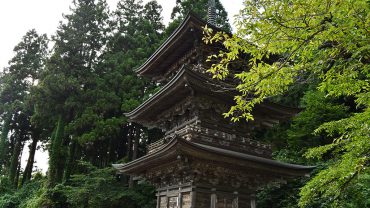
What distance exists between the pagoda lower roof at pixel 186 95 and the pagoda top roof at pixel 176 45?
1.97 metres

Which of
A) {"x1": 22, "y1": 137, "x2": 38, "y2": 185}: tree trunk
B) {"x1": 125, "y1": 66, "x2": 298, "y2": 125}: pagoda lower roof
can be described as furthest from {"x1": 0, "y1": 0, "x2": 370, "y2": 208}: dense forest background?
{"x1": 125, "y1": 66, "x2": 298, "y2": 125}: pagoda lower roof

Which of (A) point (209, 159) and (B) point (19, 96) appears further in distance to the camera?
(B) point (19, 96)

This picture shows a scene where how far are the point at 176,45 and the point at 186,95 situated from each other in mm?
2357

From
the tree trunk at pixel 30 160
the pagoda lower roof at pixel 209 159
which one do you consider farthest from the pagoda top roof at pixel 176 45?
the tree trunk at pixel 30 160

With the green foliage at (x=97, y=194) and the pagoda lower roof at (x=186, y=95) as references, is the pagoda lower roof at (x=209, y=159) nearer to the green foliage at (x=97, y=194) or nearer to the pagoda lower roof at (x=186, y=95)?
the pagoda lower roof at (x=186, y=95)

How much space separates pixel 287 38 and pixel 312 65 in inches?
24.4

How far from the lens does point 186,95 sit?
1123cm

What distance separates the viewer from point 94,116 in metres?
19.7

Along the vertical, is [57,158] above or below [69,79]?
below

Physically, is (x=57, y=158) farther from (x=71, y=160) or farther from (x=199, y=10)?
(x=199, y=10)

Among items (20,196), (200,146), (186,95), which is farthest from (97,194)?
(20,196)

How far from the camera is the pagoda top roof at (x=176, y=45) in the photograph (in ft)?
36.1

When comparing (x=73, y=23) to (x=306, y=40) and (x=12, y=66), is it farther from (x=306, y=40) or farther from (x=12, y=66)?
(x=306, y=40)

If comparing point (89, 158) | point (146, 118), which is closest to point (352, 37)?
point (146, 118)
